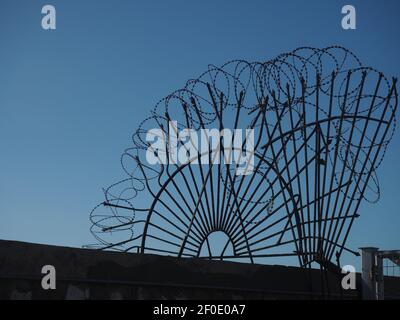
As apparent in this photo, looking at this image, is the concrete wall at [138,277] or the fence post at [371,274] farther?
the fence post at [371,274]

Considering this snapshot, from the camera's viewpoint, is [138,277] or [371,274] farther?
[371,274]

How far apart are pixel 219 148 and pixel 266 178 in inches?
43.1

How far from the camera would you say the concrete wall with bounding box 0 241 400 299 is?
9609mm

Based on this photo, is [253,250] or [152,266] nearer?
[152,266]

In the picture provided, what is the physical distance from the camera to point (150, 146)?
14227mm

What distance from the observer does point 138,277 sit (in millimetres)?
10633

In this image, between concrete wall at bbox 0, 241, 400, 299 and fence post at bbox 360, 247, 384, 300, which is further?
fence post at bbox 360, 247, 384, 300

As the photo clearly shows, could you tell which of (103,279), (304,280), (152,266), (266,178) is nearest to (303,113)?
(266,178)

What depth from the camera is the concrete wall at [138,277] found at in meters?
9.61
